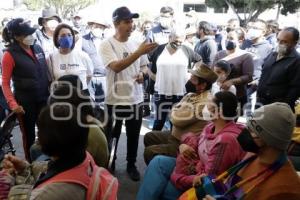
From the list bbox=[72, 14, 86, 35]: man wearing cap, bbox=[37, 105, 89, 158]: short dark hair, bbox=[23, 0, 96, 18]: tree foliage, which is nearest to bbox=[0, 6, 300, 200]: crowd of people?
bbox=[37, 105, 89, 158]: short dark hair

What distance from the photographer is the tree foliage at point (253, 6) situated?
29.3 meters

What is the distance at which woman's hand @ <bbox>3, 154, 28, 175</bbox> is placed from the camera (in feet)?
6.71

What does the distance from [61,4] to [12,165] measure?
30445 millimetres

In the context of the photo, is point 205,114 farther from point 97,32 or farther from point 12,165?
point 97,32

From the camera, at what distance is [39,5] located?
98.3 ft

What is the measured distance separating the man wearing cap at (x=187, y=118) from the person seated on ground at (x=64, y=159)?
170 centimetres

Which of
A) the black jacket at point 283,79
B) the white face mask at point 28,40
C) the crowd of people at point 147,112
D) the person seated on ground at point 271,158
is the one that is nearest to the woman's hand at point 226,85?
the crowd of people at point 147,112

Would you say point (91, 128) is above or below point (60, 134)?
below

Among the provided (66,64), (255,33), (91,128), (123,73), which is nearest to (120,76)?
(123,73)

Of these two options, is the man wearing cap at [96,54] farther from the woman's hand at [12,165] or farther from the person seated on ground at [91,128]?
the woman's hand at [12,165]

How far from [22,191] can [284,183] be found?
1.23m

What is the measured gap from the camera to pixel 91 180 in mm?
1490

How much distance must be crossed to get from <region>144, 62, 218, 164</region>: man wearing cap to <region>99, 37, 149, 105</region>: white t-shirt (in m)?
0.47

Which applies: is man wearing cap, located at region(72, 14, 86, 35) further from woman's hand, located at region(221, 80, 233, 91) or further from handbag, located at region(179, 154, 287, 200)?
handbag, located at region(179, 154, 287, 200)
